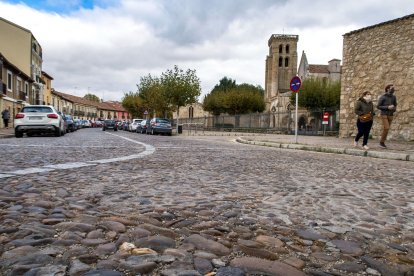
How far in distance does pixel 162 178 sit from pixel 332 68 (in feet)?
237

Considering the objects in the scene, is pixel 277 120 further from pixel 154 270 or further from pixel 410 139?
pixel 154 270

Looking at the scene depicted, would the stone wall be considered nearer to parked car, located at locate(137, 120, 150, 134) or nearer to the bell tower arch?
parked car, located at locate(137, 120, 150, 134)

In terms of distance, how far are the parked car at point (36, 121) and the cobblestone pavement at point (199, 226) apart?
1477 centimetres

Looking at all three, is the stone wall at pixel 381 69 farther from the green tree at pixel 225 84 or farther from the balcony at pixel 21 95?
the green tree at pixel 225 84

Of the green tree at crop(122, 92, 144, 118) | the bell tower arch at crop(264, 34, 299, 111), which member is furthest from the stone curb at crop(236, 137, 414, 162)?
the bell tower arch at crop(264, 34, 299, 111)

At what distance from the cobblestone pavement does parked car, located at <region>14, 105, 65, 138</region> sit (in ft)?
48.4

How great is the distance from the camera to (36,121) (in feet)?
59.8

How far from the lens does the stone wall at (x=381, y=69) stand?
50.2 ft

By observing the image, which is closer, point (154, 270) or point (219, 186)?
point (154, 270)

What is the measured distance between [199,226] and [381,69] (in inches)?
654

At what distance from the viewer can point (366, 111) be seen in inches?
441

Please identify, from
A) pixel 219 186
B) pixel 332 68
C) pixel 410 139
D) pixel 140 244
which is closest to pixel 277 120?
pixel 410 139

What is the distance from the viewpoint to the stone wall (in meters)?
15.3

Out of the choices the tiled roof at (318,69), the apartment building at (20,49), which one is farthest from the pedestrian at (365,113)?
the tiled roof at (318,69)
